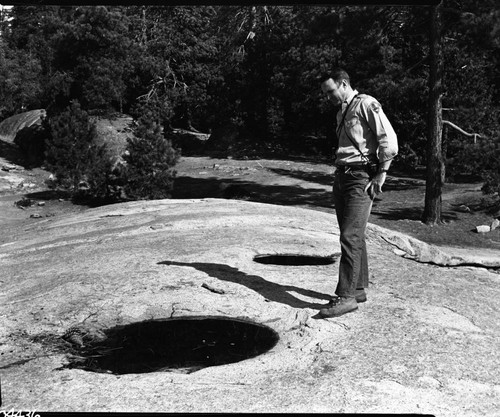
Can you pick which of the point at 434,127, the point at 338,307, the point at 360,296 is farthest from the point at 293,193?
the point at 338,307

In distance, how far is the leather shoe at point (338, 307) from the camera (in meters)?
5.30

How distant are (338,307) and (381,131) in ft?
4.65

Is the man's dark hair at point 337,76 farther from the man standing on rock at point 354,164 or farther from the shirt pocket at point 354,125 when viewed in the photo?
the shirt pocket at point 354,125

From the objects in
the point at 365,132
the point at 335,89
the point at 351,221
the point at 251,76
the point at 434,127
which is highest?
the point at 251,76

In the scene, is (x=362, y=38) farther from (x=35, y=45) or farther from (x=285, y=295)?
(x=35, y=45)

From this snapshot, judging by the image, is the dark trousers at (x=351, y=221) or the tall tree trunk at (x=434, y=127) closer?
the dark trousers at (x=351, y=221)

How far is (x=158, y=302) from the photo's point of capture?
19.5 feet

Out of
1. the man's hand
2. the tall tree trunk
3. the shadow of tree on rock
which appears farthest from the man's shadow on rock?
the shadow of tree on rock

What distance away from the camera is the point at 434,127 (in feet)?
56.0

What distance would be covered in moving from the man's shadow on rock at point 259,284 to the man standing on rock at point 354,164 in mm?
445

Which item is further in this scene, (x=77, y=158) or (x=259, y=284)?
(x=77, y=158)

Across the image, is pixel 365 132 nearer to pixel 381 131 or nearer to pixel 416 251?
pixel 381 131

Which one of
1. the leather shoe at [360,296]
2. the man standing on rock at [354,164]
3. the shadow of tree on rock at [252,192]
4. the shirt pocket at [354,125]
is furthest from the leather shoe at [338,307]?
the shadow of tree on rock at [252,192]

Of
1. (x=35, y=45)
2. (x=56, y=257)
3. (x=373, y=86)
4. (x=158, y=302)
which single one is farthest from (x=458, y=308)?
(x=35, y=45)
